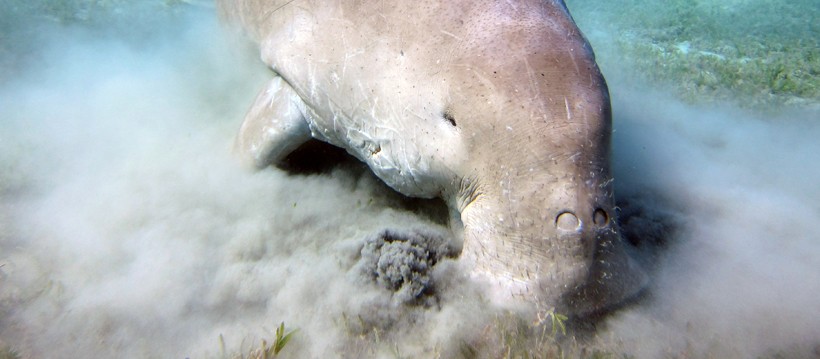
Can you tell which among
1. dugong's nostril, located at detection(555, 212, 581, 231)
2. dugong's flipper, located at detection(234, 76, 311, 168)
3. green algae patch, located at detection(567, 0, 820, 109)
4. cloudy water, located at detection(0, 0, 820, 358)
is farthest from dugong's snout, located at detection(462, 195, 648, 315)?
green algae patch, located at detection(567, 0, 820, 109)

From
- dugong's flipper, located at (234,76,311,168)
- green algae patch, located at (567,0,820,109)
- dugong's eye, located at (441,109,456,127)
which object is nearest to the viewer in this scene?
dugong's eye, located at (441,109,456,127)

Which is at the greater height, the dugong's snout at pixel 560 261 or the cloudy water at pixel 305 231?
the dugong's snout at pixel 560 261

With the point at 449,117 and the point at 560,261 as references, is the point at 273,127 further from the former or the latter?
the point at 560,261

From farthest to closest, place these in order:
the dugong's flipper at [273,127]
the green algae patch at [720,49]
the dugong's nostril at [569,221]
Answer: the green algae patch at [720,49], the dugong's flipper at [273,127], the dugong's nostril at [569,221]

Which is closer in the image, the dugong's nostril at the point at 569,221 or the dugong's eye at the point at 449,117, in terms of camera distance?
the dugong's nostril at the point at 569,221

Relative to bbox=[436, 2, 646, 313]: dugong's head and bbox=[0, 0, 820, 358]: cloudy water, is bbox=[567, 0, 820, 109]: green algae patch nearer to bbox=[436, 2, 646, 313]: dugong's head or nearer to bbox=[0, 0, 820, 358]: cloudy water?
bbox=[0, 0, 820, 358]: cloudy water

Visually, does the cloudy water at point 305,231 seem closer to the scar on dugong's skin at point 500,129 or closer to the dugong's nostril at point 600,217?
the scar on dugong's skin at point 500,129

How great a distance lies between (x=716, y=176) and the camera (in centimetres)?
368

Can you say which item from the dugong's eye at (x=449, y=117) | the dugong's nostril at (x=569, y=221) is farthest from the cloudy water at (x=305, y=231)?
the dugong's eye at (x=449, y=117)

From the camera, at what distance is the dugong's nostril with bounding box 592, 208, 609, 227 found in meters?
1.70

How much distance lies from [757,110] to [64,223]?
7280mm

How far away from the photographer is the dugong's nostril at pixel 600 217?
170 centimetres

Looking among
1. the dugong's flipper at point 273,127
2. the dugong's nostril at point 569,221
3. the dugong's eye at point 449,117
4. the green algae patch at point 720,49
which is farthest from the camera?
the green algae patch at point 720,49

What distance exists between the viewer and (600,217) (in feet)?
5.64
